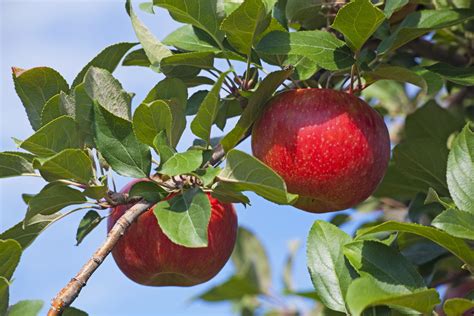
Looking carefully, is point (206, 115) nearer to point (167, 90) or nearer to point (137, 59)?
point (167, 90)

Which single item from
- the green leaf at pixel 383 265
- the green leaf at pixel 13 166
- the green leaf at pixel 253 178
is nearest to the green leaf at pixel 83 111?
the green leaf at pixel 13 166

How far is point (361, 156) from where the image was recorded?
5.28 feet

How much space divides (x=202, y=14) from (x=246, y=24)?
13 centimetres

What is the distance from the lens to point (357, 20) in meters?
1.51

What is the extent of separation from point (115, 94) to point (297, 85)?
1.25ft

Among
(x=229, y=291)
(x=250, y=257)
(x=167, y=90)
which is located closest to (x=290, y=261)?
(x=250, y=257)

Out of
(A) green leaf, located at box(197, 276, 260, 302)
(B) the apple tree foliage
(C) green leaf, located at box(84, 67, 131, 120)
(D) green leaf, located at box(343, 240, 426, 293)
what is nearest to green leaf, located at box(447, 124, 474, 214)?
(B) the apple tree foliage

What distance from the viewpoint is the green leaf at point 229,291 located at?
254 cm

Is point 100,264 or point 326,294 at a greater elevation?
point 100,264

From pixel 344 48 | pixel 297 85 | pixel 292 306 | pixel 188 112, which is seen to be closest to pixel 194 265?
pixel 188 112

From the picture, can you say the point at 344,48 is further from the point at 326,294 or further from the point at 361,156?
the point at 326,294

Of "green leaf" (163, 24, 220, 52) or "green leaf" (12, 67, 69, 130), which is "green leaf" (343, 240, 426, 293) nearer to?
"green leaf" (163, 24, 220, 52)

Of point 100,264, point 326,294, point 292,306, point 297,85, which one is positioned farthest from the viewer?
point 292,306

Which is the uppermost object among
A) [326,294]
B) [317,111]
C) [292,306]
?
[317,111]
